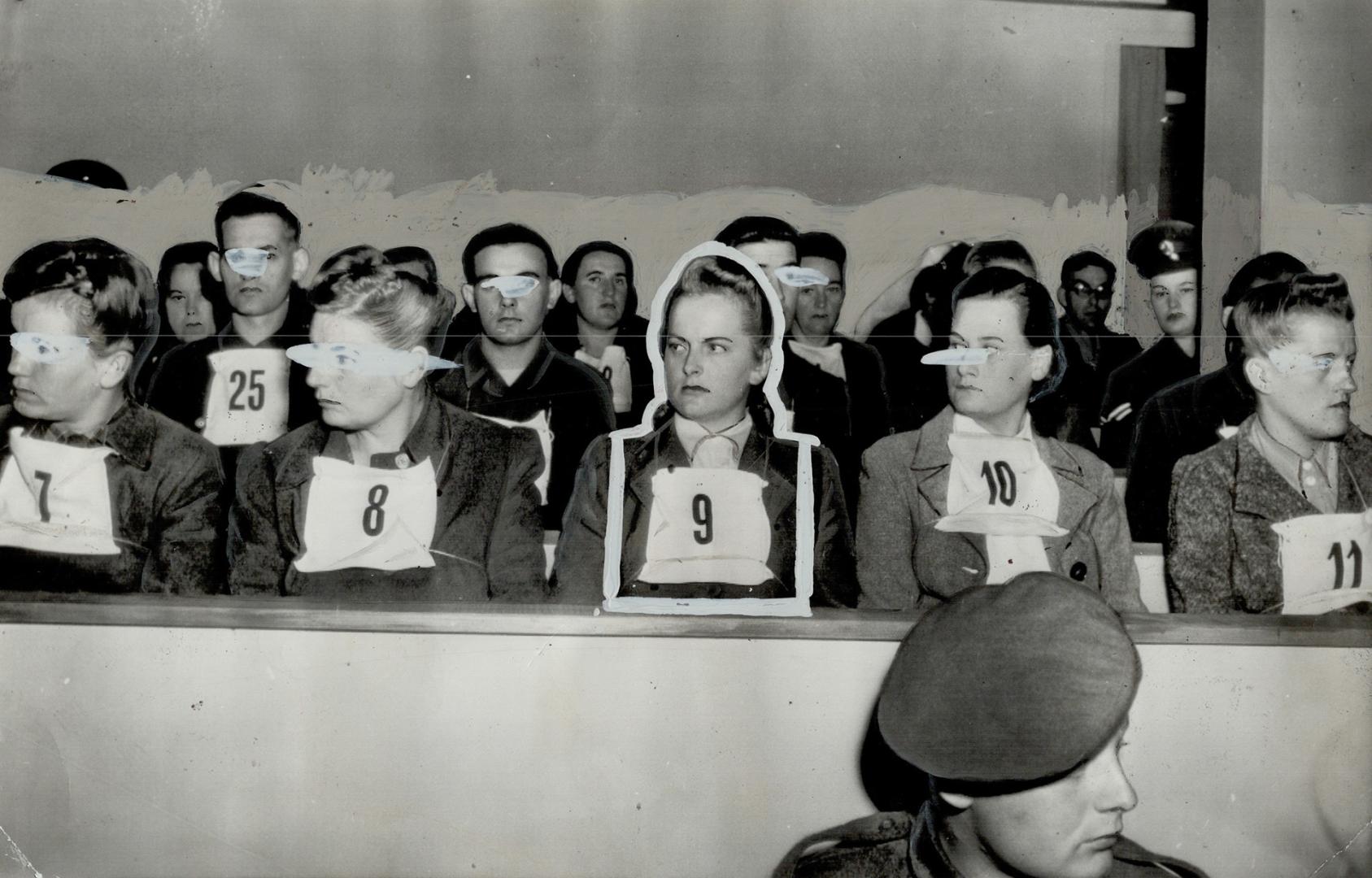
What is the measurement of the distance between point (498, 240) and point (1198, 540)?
44.3 inches

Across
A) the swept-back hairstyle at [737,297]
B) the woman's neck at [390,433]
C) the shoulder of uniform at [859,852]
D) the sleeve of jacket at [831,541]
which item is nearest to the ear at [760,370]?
the swept-back hairstyle at [737,297]

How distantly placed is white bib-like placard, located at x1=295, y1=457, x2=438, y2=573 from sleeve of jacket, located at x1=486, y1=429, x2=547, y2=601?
0.10m

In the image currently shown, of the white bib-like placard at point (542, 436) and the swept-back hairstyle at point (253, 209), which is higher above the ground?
the swept-back hairstyle at point (253, 209)

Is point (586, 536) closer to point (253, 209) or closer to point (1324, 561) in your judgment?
point (253, 209)

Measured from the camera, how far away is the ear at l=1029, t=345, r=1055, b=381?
5.78ft

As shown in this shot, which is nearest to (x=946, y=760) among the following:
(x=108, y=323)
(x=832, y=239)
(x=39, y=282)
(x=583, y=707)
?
(x=583, y=707)

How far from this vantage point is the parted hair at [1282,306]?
70.2 inches

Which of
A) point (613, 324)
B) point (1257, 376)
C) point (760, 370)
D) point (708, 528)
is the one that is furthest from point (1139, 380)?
point (613, 324)

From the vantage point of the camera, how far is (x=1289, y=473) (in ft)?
5.89

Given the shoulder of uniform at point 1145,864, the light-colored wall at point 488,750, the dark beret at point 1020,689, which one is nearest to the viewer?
the dark beret at point 1020,689

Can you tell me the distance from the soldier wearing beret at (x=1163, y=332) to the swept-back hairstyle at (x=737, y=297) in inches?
20.1

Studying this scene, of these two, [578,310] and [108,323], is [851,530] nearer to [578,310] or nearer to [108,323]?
[578,310]

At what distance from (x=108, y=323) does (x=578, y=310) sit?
0.70m

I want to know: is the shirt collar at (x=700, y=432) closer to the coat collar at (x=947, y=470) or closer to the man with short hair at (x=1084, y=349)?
the coat collar at (x=947, y=470)
